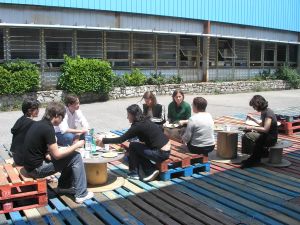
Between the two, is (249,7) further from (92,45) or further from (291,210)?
(291,210)

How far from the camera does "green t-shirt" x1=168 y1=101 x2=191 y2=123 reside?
8289 millimetres

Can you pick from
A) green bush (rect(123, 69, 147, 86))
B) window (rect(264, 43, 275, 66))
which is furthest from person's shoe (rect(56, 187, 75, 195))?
window (rect(264, 43, 275, 66))

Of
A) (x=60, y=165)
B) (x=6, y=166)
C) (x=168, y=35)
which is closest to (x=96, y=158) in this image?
(x=60, y=165)

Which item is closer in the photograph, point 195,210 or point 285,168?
point 195,210

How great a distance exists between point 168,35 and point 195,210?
53.2 feet

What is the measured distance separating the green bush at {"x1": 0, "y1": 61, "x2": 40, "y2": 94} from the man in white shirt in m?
7.44

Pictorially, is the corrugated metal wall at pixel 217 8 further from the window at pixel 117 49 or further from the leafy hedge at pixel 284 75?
the leafy hedge at pixel 284 75

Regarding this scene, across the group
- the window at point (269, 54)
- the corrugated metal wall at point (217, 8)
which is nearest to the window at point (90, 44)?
the corrugated metal wall at point (217, 8)

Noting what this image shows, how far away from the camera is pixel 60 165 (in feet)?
17.3

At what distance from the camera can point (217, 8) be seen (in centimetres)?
2178

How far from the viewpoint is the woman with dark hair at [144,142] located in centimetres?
599

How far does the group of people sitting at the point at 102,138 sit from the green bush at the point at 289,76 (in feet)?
63.2

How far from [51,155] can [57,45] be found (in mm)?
12138

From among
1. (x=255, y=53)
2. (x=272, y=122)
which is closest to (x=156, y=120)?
(x=272, y=122)
